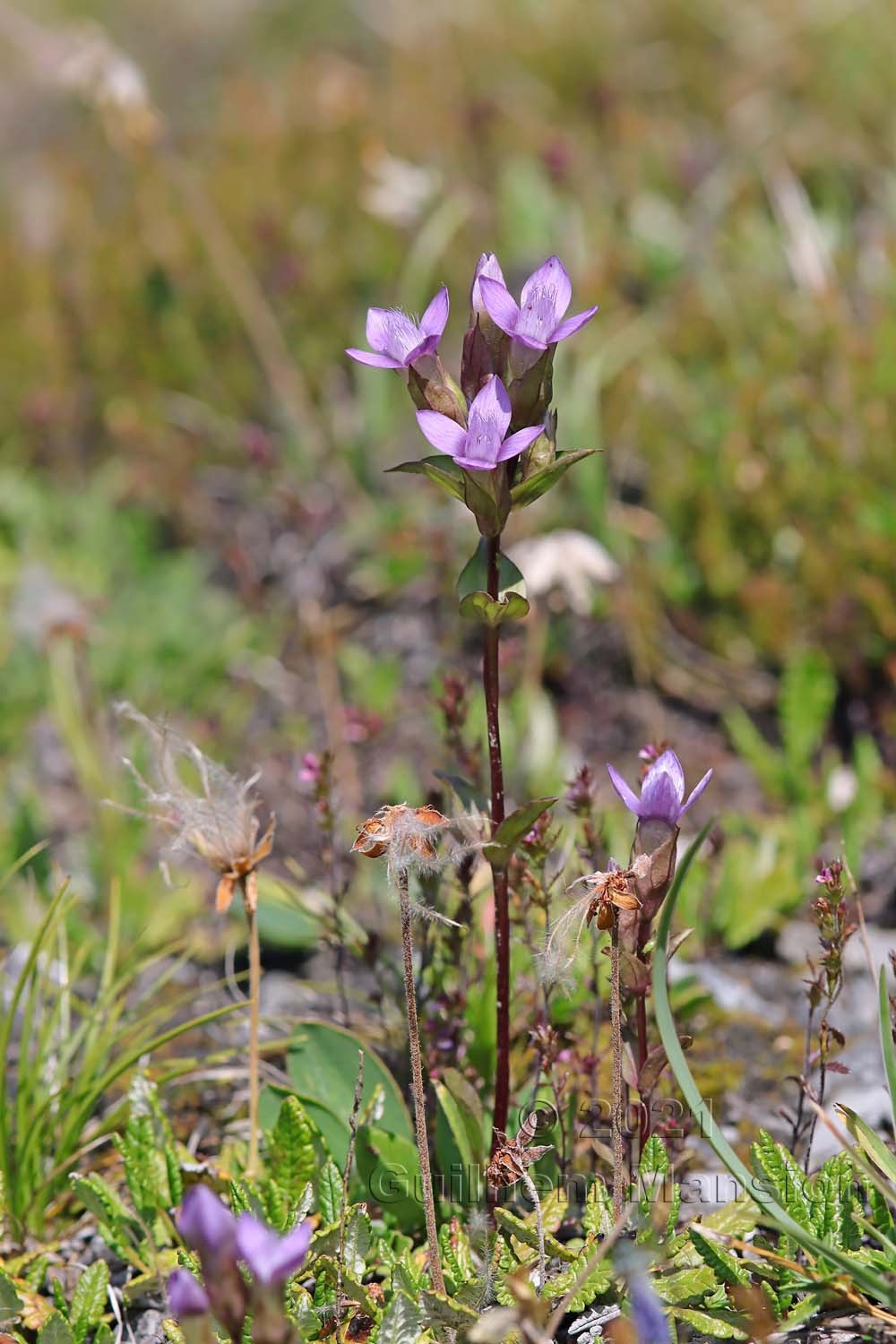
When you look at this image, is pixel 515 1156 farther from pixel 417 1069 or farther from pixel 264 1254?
pixel 264 1254

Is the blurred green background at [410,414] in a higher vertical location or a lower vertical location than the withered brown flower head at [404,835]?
higher

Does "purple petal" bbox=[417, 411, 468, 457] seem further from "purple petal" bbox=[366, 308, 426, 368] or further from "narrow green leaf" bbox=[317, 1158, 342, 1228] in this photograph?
"narrow green leaf" bbox=[317, 1158, 342, 1228]

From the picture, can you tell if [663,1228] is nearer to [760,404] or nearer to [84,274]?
[760,404]

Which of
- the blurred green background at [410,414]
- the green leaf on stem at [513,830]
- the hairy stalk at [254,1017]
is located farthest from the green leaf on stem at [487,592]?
the blurred green background at [410,414]

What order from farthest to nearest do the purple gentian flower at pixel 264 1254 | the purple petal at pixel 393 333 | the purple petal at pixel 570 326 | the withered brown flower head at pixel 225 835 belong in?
the withered brown flower head at pixel 225 835 → the purple petal at pixel 393 333 → the purple petal at pixel 570 326 → the purple gentian flower at pixel 264 1254

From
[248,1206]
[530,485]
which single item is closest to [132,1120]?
[248,1206]

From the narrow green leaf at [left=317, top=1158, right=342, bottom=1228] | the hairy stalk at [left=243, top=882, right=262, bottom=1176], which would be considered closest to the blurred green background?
the hairy stalk at [left=243, top=882, right=262, bottom=1176]

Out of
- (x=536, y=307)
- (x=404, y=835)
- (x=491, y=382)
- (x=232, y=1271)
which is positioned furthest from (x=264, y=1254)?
(x=536, y=307)

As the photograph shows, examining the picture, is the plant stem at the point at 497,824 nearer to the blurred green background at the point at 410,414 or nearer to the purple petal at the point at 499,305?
the purple petal at the point at 499,305
